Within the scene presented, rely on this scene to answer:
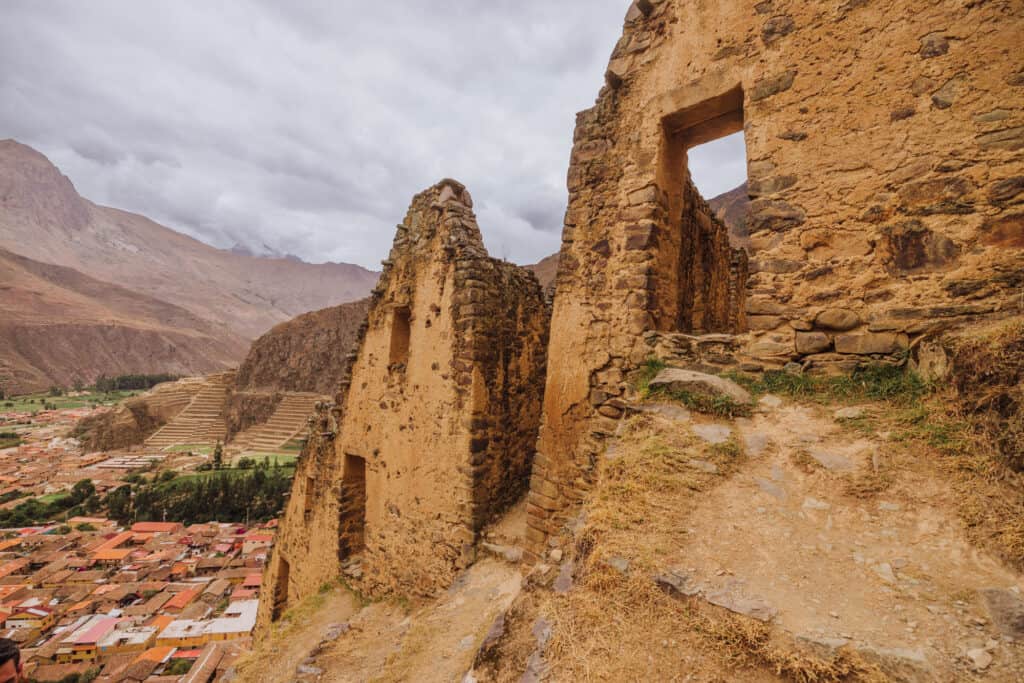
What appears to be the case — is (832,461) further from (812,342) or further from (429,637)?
(429,637)

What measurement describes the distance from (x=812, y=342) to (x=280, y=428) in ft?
175

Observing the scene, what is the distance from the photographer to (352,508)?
7.54m

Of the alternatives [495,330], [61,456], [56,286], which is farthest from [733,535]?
[56,286]

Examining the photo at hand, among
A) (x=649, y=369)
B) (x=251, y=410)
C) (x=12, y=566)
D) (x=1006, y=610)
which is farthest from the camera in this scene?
(x=251, y=410)

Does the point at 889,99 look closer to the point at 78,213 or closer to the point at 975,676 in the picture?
the point at 975,676

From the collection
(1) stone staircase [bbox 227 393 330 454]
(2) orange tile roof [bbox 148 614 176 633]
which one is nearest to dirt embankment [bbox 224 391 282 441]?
(1) stone staircase [bbox 227 393 330 454]

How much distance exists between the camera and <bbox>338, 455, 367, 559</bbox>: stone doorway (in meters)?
7.36

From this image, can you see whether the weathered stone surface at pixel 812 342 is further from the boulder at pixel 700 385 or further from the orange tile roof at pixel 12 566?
the orange tile roof at pixel 12 566

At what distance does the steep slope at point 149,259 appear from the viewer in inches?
5231

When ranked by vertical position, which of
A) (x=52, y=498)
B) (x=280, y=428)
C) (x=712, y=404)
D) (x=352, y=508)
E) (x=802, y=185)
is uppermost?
(x=802, y=185)

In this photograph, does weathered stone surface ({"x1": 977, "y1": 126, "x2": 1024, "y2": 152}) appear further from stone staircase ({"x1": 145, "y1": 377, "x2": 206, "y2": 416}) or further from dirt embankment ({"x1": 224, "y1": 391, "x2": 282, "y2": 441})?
stone staircase ({"x1": 145, "y1": 377, "x2": 206, "y2": 416})

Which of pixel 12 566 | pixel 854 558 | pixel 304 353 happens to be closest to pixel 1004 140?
pixel 854 558

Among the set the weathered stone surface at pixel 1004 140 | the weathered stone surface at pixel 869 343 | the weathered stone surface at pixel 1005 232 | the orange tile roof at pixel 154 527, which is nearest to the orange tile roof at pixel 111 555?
the orange tile roof at pixel 154 527

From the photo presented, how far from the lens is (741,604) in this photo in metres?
1.83
